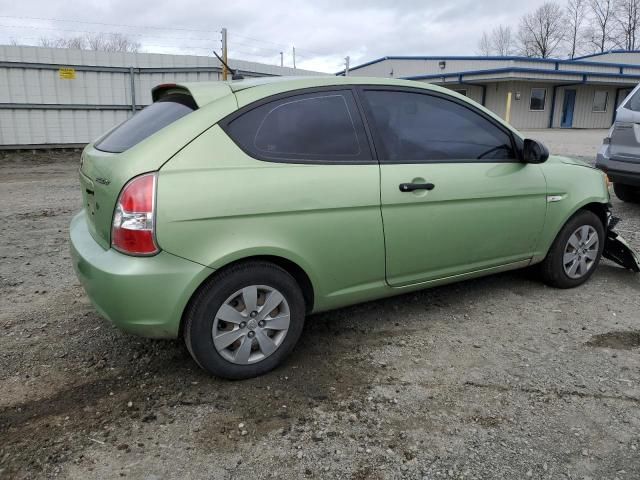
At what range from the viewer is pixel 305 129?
10.2 ft

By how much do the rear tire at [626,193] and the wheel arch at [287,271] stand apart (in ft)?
Answer: 21.2

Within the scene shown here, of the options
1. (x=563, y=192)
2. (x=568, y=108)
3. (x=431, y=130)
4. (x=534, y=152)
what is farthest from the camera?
(x=568, y=108)

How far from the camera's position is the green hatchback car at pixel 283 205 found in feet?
8.74

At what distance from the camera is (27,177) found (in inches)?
425

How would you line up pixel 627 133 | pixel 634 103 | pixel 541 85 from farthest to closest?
pixel 541 85, pixel 634 103, pixel 627 133

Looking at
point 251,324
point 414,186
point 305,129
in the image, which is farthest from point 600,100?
point 251,324

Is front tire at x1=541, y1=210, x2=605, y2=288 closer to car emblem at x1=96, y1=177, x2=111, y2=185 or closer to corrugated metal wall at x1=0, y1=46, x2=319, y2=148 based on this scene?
car emblem at x1=96, y1=177, x2=111, y2=185

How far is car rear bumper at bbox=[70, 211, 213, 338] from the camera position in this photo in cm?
262

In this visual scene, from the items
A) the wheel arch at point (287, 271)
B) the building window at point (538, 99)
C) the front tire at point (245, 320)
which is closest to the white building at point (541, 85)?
the building window at point (538, 99)

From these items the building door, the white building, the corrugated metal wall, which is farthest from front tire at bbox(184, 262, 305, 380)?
the building door

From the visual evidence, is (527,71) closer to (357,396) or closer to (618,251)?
(618,251)

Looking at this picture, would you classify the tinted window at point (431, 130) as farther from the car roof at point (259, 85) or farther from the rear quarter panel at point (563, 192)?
the rear quarter panel at point (563, 192)

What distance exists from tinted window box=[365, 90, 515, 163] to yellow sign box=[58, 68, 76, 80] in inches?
483

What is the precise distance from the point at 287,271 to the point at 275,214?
370mm
